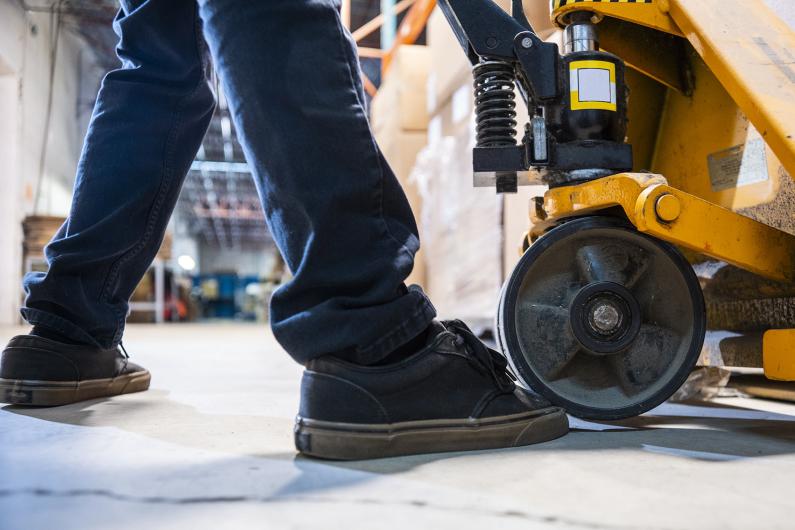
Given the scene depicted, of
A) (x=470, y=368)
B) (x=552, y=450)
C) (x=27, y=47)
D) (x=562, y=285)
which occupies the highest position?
(x=27, y=47)

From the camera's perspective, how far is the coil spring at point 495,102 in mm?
1146

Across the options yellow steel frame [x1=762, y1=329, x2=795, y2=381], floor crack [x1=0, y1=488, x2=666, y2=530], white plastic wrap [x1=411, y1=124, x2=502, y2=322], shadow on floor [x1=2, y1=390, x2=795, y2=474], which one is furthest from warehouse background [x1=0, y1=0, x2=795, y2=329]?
floor crack [x1=0, y1=488, x2=666, y2=530]

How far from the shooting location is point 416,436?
0.83m

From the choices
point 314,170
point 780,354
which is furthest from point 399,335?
point 780,354

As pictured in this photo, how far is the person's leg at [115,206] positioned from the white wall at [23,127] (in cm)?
620

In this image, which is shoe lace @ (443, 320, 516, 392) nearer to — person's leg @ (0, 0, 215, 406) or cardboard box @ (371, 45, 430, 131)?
person's leg @ (0, 0, 215, 406)

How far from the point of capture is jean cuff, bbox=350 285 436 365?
2.68ft

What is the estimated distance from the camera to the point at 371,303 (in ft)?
2.64

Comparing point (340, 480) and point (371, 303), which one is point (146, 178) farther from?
point (340, 480)

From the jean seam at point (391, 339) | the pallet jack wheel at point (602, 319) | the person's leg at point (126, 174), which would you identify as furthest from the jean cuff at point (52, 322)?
the pallet jack wheel at point (602, 319)

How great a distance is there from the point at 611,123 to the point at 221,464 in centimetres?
87

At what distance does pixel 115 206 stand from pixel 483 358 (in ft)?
2.52

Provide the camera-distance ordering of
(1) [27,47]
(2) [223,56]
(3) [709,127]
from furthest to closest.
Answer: (1) [27,47] → (3) [709,127] → (2) [223,56]

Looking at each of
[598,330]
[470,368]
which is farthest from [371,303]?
[598,330]
